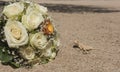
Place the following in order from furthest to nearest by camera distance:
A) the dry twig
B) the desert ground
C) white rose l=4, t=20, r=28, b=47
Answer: the dry twig
the desert ground
white rose l=4, t=20, r=28, b=47

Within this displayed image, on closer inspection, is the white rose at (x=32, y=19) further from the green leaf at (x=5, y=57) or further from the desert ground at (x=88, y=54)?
the desert ground at (x=88, y=54)

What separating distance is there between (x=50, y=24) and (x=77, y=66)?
4936 millimetres

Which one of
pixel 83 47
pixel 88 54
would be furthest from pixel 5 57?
pixel 83 47

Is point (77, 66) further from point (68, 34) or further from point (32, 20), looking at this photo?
point (32, 20)

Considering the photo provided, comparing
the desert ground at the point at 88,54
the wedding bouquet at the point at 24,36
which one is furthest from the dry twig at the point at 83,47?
the wedding bouquet at the point at 24,36

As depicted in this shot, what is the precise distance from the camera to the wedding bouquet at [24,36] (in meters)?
2.07

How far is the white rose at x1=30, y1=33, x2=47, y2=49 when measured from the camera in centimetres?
207

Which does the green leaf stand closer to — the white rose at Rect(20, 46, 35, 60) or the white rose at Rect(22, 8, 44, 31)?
the white rose at Rect(20, 46, 35, 60)

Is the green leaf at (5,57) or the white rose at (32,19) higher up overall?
the white rose at (32,19)

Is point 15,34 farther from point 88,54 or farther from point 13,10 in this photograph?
point 88,54

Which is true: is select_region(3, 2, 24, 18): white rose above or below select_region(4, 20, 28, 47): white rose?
above

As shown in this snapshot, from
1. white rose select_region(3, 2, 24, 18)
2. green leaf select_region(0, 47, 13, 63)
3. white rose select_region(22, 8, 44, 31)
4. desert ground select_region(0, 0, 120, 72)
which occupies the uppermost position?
white rose select_region(3, 2, 24, 18)

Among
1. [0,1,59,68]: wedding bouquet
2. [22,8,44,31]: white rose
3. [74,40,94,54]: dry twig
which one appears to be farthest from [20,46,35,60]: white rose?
[74,40,94,54]: dry twig

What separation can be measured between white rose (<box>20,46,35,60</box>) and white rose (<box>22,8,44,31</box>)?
0.39 ft
